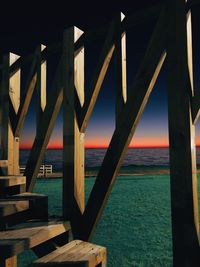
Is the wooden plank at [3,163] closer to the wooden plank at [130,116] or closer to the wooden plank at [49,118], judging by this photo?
the wooden plank at [49,118]

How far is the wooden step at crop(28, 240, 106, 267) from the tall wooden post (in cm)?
156

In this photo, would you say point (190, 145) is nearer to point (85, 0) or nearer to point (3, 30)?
point (85, 0)

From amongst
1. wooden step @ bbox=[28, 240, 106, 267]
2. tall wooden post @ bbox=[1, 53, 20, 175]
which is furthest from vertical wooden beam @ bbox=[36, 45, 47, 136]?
wooden step @ bbox=[28, 240, 106, 267]

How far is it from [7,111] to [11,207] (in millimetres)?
1569

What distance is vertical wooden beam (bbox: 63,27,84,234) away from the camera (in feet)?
8.01

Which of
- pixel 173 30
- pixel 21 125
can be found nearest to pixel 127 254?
pixel 21 125

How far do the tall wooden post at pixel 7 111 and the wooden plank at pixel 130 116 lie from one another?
1470 mm

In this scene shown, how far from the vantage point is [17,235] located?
195cm

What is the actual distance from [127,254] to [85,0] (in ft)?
25.1

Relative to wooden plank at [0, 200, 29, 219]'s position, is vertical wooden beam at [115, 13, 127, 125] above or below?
above

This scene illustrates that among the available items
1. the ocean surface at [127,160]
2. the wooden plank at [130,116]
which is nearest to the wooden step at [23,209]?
the wooden plank at [130,116]

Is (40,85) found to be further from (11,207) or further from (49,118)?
(11,207)

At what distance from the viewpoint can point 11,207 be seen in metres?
2.17

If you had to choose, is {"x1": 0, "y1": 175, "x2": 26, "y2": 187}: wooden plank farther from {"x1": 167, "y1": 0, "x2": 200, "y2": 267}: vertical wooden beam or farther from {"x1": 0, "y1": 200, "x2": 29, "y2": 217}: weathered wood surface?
{"x1": 167, "y1": 0, "x2": 200, "y2": 267}: vertical wooden beam
